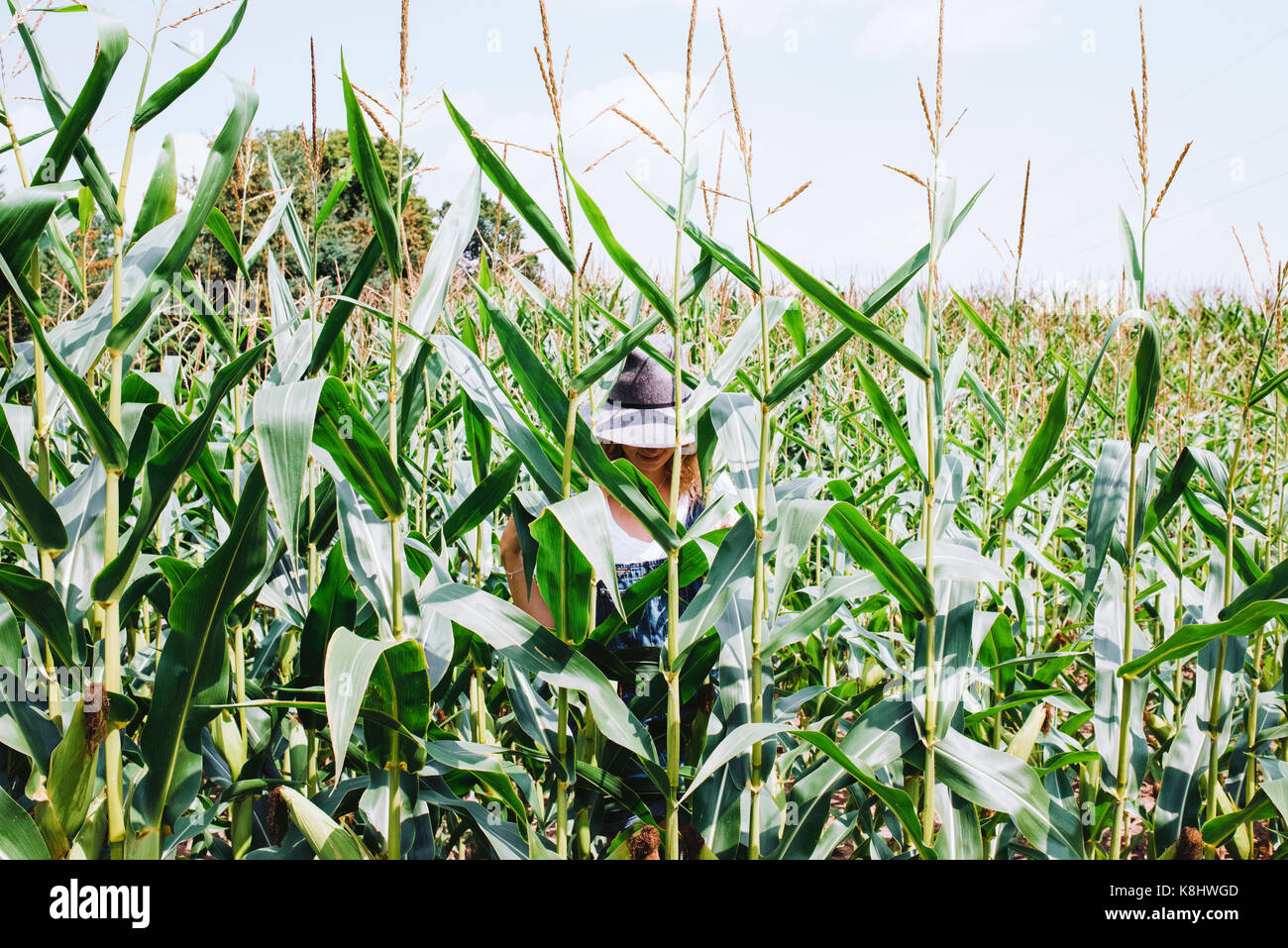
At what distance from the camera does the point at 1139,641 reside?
6.46 feet

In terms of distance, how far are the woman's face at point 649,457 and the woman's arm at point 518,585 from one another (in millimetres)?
353

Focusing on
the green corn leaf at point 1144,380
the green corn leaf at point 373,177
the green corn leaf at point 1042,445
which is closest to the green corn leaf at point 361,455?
the green corn leaf at point 373,177

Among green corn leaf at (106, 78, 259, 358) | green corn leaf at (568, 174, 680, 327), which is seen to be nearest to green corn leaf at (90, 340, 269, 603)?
green corn leaf at (106, 78, 259, 358)

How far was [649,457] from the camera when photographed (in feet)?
6.72

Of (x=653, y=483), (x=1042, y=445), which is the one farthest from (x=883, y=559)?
(x=653, y=483)

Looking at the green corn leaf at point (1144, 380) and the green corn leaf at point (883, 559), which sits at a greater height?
the green corn leaf at point (1144, 380)

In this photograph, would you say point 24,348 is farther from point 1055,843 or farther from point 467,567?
point 1055,843

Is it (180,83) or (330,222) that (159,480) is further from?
(330,222)

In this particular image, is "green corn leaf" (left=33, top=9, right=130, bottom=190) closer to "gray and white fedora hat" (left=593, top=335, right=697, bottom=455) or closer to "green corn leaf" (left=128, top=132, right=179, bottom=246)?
"green corn leaf" (left=128, top=132, right=179, bottom=246)

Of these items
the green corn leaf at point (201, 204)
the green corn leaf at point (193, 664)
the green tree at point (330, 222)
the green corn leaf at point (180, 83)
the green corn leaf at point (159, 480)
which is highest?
the green tree at point (330, 222)

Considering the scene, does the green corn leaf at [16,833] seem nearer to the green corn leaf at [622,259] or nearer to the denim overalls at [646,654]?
the denim overalls at [646,654]

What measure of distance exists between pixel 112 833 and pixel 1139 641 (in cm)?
213

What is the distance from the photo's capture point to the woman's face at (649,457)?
6.63 feet
